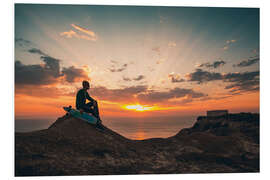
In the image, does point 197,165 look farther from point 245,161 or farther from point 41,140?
point 41,140

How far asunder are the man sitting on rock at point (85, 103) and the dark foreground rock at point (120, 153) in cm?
75

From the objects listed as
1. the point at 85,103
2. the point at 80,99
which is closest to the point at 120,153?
the point at 85,103

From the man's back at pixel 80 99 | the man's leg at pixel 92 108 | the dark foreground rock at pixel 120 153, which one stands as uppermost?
the man's back at pixel 80 99

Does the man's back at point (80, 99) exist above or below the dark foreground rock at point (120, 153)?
above

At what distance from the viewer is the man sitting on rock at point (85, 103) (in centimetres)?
837

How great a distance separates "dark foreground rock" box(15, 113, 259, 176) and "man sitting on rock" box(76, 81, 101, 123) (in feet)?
2.45

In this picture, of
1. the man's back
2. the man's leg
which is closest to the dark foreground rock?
the man's leg

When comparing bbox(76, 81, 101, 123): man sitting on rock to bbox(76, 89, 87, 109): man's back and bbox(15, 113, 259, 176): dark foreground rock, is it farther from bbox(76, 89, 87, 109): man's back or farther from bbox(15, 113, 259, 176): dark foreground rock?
bbox(15, 113, 259, 176): dark foreground rock

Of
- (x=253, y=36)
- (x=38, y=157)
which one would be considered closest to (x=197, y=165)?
(x=38, y=157)

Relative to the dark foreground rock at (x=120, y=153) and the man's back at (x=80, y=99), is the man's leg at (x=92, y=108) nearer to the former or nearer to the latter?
the man's back at (x=80, y=99)

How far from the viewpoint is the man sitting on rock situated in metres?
8.37

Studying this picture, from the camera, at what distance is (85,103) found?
333 inches

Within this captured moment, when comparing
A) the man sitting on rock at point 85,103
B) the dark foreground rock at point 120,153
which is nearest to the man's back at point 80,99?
the man sitting on rock at point 85,103

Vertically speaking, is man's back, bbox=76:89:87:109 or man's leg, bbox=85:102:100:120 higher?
man's back, bbox=76:89:87:109
